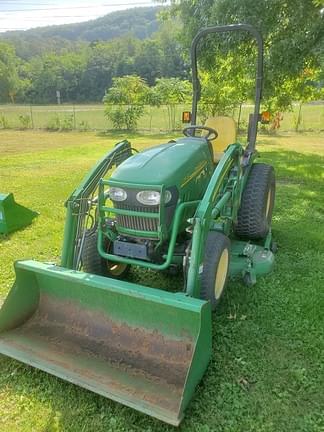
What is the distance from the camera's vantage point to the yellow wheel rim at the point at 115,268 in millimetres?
3508

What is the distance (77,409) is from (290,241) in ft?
10.3

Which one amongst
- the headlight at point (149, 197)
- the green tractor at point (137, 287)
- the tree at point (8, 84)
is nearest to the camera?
the green tractor at point (137, 287)

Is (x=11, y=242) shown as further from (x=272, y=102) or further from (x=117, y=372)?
(x=272, y=102)

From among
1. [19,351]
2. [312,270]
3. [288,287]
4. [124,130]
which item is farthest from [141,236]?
[124,130]

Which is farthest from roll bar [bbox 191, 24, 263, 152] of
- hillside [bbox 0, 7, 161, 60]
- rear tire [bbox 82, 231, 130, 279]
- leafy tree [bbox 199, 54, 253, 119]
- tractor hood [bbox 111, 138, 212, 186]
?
hillside [bbox 0, 7, 161, 60]

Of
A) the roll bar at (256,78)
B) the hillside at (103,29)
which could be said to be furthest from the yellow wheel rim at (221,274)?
the hillside at (103,29)

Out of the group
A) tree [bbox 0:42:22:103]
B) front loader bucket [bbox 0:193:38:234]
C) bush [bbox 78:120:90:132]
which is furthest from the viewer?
tree [bbox 0:42:22:103]

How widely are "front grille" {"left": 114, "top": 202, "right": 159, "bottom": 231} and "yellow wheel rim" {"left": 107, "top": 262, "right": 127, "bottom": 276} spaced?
58 cm

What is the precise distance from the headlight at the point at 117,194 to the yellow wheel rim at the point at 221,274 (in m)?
0.82

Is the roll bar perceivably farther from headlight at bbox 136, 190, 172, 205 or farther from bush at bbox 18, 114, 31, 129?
bush at bbox 18, 114, 31, 129

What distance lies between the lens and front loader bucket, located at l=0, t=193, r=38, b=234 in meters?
5.14

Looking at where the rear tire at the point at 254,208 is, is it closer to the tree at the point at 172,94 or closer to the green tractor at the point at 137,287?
the green tractor at the point at 137,287

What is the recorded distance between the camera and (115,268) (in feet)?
11.8

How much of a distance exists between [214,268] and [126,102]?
19.6 m
